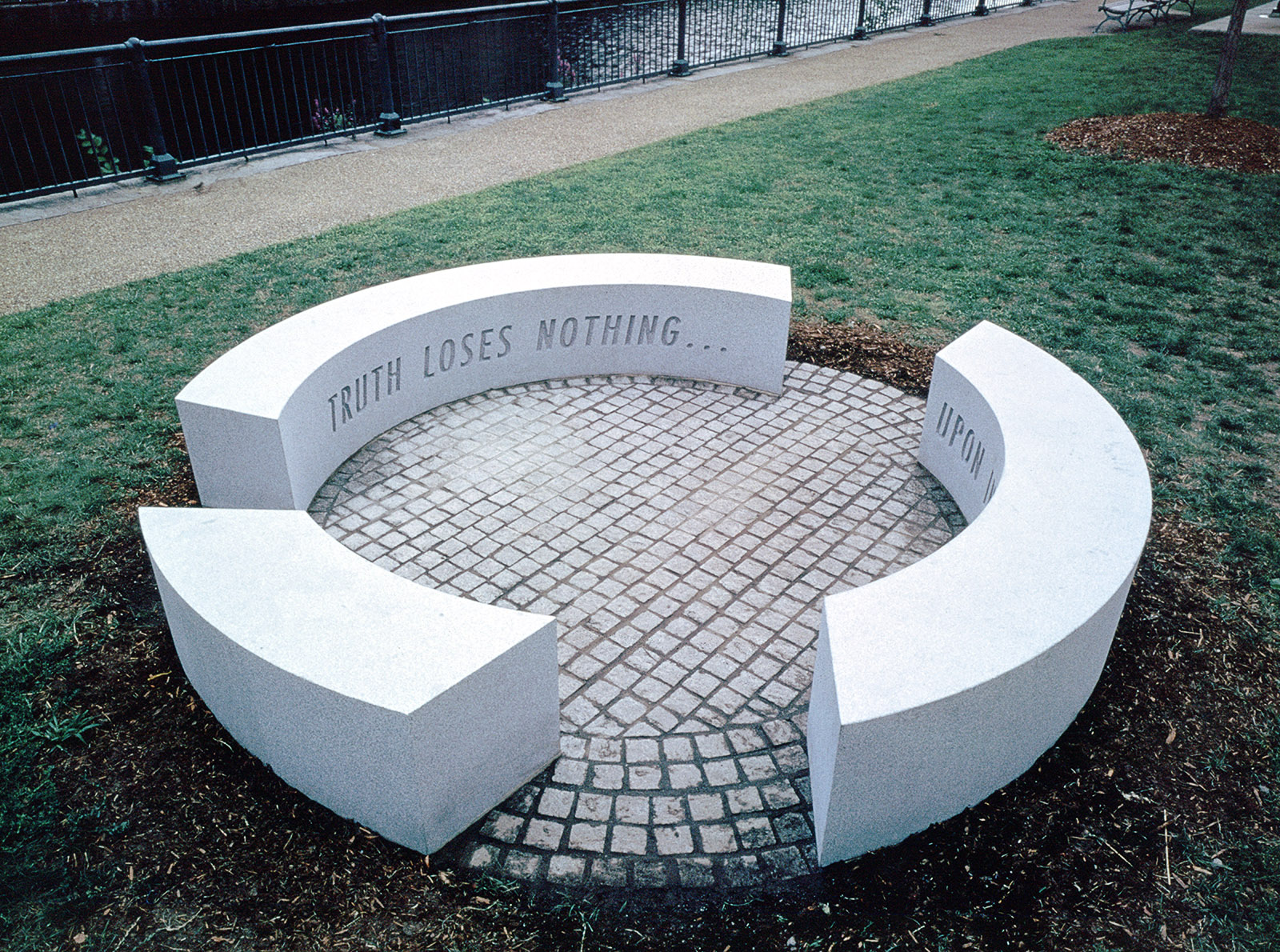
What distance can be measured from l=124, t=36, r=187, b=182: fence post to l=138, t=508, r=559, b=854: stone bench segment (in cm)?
873

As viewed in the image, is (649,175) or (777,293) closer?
(777,293)

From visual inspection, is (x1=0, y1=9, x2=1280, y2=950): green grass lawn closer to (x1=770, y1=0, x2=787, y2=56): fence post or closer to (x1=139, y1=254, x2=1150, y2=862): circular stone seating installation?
(x1=139, y1=254, x2=1150, y2=862): circular stone seating installation

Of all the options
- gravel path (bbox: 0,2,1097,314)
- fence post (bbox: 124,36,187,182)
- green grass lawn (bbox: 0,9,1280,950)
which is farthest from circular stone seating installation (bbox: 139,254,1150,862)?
fence post (bbox: 124,36,187,182)

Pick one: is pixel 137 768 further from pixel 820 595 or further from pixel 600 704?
pixel 820 595

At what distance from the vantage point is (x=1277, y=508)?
5.77 m

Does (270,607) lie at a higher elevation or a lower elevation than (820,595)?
higher

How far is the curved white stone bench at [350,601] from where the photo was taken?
135 inches

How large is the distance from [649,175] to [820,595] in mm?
7943

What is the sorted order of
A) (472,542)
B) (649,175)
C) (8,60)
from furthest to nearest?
(649,175) < (8,60) < (472,542)

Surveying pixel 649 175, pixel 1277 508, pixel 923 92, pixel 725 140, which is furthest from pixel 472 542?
pixel 923 92

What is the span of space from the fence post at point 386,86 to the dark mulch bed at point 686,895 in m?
10.7

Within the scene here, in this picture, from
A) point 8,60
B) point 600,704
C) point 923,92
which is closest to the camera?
point 600,704

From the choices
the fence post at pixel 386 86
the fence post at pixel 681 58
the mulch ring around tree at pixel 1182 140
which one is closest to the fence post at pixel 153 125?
the fence post at pixel 386 86

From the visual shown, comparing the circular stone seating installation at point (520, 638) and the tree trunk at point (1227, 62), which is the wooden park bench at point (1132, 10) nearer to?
the tree trunk at point (1227, 62)
